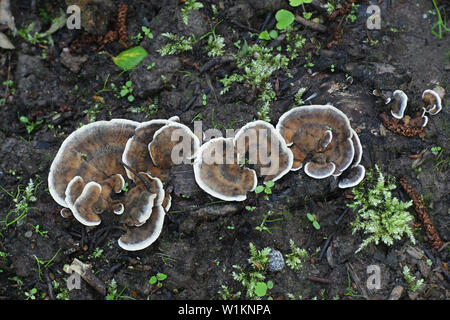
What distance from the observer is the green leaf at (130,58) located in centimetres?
479

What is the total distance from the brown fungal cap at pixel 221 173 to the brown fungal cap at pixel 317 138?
0.63 meters

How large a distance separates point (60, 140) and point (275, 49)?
10.3 feet

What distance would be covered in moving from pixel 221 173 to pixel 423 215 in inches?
96.9

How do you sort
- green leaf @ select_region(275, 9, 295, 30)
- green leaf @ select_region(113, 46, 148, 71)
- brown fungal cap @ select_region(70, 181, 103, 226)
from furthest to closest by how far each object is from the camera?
green leaf @ select_region(113, 46, 148, 71) < green leaf @ select_region(275, 9, 295, 30) < brown fungal cap @ select_region(70, 181, 103, 226)

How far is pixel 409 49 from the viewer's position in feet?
15.8

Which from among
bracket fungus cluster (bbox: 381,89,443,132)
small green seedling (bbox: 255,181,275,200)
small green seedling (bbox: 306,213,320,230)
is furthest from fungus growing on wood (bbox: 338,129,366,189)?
small green seedling (bbox: 255,181,275,200)

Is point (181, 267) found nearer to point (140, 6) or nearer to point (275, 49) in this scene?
point (275, 49)

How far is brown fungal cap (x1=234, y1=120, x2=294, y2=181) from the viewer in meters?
4.00

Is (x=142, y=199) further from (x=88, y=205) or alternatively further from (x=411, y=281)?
(x=411, y=281)

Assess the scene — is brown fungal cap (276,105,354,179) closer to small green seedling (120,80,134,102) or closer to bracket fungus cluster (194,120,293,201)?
bracket fungus cluster (194,120,293,201)

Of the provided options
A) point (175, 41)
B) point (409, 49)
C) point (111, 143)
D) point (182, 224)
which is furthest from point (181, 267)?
point (409, 49)

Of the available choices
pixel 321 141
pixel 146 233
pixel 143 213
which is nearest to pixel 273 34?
pixel 321 141

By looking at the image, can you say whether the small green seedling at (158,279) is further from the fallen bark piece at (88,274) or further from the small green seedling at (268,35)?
the small green seedling at (268,35)

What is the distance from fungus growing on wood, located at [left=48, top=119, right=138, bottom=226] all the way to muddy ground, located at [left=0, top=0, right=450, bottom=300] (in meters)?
0.38
